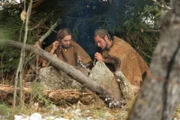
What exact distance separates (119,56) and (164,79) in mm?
2763

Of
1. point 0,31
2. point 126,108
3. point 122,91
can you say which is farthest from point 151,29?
point 0,31

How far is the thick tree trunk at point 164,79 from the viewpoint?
8.67 feet

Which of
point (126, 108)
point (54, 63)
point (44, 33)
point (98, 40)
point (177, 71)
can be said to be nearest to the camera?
point (177, 71)

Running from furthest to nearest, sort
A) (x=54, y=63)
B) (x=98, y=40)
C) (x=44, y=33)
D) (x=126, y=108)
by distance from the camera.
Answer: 1. (x=44, y=33)
2. (x=98, y=40)
3. (x=54, y=63)
4. (x=126, y=108)

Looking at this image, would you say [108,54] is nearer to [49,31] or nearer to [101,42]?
[101,42]

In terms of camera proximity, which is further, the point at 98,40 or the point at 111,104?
the point at 98,40

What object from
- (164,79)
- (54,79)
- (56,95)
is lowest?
(56,95)

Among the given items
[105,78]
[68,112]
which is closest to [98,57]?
[105,78]

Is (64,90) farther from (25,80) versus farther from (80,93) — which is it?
(25,80)

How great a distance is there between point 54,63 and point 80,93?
497mm

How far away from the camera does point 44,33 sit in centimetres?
592

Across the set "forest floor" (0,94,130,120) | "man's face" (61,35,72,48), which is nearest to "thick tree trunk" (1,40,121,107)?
"forest floor" (0,94,130,120)

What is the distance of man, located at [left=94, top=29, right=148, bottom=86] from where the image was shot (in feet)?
17.9

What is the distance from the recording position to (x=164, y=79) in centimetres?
270
